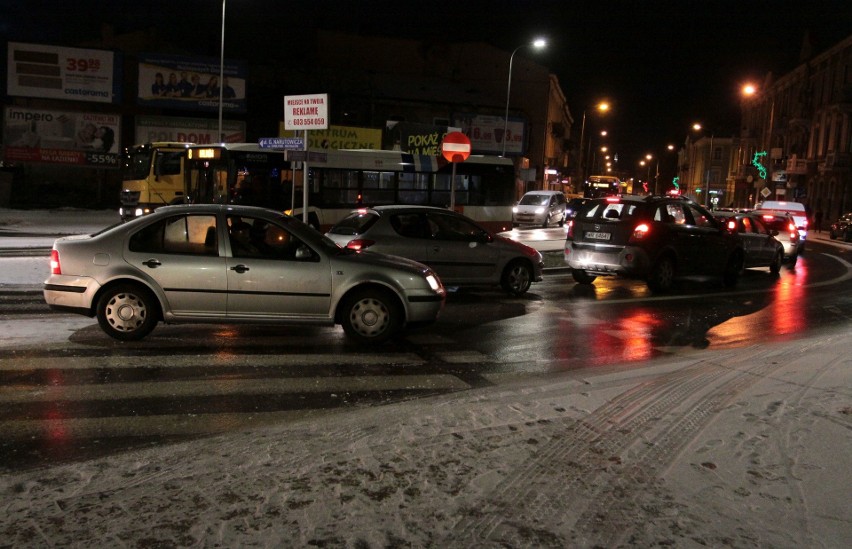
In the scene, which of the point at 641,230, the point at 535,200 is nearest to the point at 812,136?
the point at 535,200

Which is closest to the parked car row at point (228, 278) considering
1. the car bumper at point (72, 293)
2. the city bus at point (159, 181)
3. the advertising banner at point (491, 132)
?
the car bumper at point (72, 293)

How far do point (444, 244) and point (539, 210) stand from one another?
23438 mm

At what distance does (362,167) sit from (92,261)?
14.7 meters

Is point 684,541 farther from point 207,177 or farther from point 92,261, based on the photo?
point 207,177

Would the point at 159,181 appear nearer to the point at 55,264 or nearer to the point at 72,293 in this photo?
the point at 55,264

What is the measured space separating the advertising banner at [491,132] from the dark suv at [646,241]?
35.9 m

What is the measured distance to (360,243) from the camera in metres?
11.4

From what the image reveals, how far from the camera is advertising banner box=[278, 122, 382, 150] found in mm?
42250

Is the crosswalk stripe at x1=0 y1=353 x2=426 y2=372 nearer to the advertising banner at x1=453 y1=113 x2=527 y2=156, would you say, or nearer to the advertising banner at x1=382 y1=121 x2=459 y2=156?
the advertising banner at x1=382 y1=121 x2=459 y2=156

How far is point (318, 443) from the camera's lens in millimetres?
4996

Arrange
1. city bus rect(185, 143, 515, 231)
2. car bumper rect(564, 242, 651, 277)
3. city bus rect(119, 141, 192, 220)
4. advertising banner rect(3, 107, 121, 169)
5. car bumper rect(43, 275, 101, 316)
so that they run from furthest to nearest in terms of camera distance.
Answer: advertising banner rect(3, 107, 121, 169) < city bus rect(119, 141, 192, 220) < city bus rect(185, 143, 515, 231) < car bumper rect(564, 242, 651, 277) < car bumper rect(43, 275, 101, 316)

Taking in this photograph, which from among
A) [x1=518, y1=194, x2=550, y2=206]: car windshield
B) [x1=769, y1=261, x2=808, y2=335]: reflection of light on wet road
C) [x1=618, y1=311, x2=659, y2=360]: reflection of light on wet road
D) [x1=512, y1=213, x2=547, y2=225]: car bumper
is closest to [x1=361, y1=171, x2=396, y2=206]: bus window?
[x1=769, y1=261, x2=808, y2=335]: reflection of light on wet road

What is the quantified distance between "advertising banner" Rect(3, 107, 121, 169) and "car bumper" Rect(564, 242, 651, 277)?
104ft

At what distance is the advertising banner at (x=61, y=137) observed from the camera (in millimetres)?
36625
